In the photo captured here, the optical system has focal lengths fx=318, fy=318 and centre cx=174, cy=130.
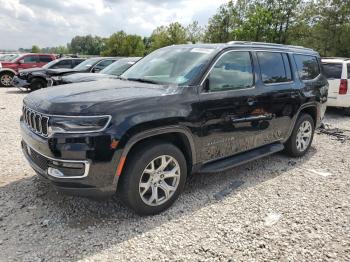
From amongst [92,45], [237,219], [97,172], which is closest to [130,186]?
[97,172]

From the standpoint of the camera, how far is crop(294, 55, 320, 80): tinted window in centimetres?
550

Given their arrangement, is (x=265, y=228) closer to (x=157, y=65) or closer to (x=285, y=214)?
(x=285, y=214)

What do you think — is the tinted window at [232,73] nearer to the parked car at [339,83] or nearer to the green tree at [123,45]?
the parked car at [339,83]

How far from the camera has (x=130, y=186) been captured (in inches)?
129

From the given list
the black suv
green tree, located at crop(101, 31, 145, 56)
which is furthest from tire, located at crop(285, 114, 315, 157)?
green tree, located at crop(101, 31, 145, 56)

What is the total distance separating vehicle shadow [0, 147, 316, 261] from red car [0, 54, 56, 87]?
48.3 feet

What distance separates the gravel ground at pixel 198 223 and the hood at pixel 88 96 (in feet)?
4.00

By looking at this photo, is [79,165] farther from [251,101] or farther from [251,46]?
[251,46]

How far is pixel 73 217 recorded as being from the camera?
139 inches

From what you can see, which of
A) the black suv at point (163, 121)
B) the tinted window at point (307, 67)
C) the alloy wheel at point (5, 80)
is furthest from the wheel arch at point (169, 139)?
the alloy wheel at point (5, 80)

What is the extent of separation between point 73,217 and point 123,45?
4409cm

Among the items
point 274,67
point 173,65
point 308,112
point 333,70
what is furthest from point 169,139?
point 333,70

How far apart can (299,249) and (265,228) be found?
43 centimetres

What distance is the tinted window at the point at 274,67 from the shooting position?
4.66 metres
